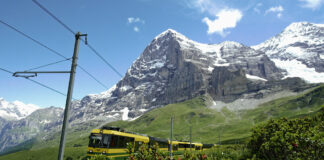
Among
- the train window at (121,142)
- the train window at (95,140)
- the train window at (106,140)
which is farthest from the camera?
the train window at (121,142)

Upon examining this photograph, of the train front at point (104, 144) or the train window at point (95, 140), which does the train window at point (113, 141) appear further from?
the train window at point (95, 140)

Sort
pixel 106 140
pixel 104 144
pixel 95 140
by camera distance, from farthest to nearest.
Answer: pixel 95 140 → pixel 106 140 → pixel 104 144

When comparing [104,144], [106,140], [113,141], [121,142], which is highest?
[106,140]

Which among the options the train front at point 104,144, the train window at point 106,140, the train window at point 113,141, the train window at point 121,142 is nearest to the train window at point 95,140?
the train front at point 104,144

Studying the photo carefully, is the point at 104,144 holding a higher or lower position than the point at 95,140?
lower

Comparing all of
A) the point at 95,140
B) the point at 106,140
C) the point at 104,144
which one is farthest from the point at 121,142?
the point at 95,140

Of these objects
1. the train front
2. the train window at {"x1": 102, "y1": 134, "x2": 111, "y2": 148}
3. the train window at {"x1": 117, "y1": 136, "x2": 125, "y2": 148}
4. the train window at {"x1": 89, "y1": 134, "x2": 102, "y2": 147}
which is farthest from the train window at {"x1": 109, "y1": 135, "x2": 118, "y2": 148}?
the train window at {"x1": 89, "y1": 134, "x2": 102, "y2": 147}

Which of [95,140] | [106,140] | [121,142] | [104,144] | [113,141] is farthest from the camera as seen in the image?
[121,142]

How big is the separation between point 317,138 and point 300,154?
1.42 meters

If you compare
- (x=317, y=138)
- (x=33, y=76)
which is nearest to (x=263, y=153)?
(x=317, y=138)

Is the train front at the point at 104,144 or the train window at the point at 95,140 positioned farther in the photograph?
the train window at the point at 95,140

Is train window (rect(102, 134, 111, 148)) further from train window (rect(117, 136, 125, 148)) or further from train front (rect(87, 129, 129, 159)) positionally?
train window (rect(117, 136, 125, 148))

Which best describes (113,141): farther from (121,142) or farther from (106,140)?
(121,142)

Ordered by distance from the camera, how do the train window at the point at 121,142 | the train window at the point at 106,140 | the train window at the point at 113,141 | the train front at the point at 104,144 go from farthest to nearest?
the train window at the point at 121,142, the train window at the point at 113,141, the train window at the point at 106,140, the train front at the point at 104,144
